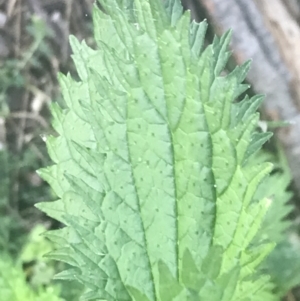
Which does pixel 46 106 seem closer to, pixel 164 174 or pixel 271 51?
pixel 271 51

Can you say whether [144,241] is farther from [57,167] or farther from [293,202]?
[293,202]

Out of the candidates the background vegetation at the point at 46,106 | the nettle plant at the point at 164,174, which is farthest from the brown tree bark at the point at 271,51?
the nettle plant at the point at 164,174

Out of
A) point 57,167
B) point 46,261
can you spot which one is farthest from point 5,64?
point 57,167

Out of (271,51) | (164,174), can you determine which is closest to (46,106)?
(271,51)

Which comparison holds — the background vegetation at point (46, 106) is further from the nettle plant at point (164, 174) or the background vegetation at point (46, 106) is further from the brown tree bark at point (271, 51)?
the nettle plant at point (164, 174)

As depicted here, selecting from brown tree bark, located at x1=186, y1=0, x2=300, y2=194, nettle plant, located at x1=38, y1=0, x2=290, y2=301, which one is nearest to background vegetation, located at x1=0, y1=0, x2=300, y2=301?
brown tree bark, located at x1=186, y1=0, x2=300, y2=194

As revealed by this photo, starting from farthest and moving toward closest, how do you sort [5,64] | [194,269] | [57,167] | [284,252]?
[5,64] < [284,252] < [57,167] < [194,269]
